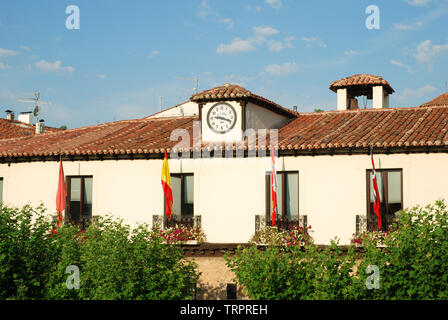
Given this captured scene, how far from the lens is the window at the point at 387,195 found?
19828 mm

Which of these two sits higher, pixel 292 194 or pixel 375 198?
pixel 292 194

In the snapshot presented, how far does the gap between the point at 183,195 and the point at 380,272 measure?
8785 millimetres

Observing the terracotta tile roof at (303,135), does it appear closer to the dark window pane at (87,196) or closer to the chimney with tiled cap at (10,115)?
the dark window pane at (87,196)

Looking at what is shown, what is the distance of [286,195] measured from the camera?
826 inches

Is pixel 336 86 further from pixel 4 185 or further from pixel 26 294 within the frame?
pixel 26 294

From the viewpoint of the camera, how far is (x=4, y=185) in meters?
24.2

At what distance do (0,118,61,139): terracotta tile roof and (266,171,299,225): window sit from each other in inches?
797

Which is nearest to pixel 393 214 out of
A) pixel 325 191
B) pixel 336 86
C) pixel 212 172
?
pixel 325 191

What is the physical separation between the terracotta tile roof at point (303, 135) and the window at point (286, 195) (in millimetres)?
1087

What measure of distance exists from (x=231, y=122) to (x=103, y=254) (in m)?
8.30

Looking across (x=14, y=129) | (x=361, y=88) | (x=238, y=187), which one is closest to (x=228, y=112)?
(x=238, y=187)

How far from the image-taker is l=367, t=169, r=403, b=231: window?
19828 millimetres

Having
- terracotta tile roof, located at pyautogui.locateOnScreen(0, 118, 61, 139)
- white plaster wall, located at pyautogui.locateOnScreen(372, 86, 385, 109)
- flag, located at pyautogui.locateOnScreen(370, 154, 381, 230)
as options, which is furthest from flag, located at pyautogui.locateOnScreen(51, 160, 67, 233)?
white plaster wall, located at pyautogui.locateOnScreen(372, 86, 385, 109)

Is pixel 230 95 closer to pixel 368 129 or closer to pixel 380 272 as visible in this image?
pixel 368 129
